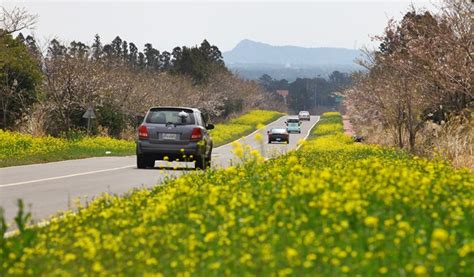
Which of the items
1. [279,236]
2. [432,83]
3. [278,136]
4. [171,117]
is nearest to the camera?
[279,236]

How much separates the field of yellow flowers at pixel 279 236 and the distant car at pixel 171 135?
37.9ft

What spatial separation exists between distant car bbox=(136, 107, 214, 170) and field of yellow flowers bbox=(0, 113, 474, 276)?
11.6m

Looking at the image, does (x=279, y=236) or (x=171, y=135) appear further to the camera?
(x=171, y=135)

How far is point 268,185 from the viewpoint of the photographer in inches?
404

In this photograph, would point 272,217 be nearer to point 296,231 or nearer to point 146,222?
point 296,231

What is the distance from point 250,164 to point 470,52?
10413mm

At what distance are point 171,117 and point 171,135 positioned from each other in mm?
983

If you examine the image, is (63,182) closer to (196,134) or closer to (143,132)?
(143,132)

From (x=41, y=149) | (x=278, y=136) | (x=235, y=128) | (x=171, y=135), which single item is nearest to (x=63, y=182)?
(x=171, y=135)

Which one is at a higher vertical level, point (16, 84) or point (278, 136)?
point (16, 84)

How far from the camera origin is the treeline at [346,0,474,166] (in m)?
21.3

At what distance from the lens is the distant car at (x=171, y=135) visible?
21.7 m

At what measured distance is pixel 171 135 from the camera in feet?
A: 71.3

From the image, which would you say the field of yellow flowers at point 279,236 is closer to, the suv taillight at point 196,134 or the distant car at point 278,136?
the suv taillight at point 196,134
